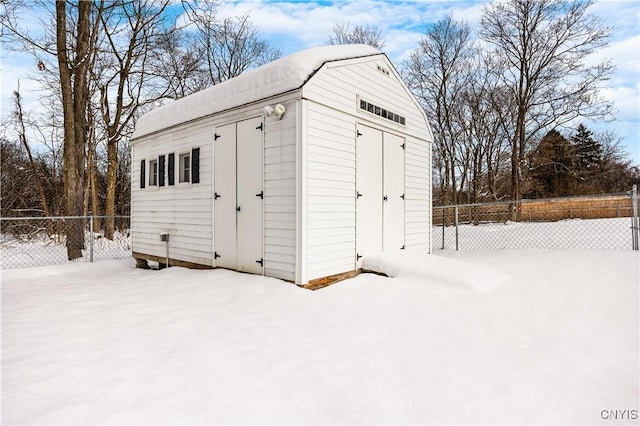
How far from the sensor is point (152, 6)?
11.7m

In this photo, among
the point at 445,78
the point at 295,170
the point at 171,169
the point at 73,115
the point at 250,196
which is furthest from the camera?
the point at 445,78

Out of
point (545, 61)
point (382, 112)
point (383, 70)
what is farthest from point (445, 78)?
point (382, 112)

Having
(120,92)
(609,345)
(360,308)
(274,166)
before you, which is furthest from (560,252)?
(120,92)

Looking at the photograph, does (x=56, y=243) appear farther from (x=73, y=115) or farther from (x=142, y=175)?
(x=142, y=175)

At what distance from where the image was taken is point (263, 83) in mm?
4945

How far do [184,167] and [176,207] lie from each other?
0.79 metres

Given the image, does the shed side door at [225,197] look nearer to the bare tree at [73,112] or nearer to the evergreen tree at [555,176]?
the bare tree at [73,112]

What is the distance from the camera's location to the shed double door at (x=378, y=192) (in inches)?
210

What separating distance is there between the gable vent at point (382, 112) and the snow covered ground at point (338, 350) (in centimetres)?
274

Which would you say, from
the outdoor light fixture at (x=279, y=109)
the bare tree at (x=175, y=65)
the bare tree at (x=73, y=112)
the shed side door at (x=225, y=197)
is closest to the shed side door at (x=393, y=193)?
the outdoor light fixture at (x=279, y=109)

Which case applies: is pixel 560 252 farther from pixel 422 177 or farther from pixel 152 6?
pixel 152 6

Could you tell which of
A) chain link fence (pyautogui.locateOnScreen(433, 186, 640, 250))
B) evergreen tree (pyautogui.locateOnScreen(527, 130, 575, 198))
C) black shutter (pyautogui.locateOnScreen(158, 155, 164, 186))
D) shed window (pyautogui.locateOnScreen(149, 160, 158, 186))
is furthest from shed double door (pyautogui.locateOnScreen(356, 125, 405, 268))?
evergreen tree (pyautogui.locateOnScreen(527, 130, 575, 198))

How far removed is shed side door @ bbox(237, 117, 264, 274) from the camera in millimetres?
4934

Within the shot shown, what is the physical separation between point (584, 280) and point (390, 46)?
18287 mm
